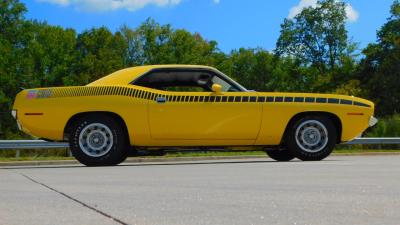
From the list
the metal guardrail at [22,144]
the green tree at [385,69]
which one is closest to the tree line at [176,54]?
the green tree at [385,69]

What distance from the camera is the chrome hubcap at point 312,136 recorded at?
30.3ft

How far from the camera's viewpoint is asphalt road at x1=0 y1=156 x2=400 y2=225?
12.2 feet

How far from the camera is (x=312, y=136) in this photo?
30.4 feet

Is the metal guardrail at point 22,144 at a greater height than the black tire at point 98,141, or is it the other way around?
the black tire at point 98,141

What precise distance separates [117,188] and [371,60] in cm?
4958

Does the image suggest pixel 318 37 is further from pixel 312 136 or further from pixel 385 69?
pixel 312 136

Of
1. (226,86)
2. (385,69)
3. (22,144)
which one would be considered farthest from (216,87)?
(385,69)

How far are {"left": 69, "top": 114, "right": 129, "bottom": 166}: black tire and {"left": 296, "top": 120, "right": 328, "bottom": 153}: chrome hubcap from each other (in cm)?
267

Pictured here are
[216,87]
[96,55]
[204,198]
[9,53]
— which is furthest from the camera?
[96,55]

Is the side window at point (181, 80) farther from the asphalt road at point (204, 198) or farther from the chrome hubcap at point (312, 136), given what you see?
the asphalt road at point (204, 198)

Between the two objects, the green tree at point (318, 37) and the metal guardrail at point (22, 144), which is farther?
the green tree at point (318, 37)

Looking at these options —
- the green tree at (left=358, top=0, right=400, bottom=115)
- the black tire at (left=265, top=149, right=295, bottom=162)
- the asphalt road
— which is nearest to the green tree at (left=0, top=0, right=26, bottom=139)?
the green tree at (left=358, top=0, right=400, bottom=115)

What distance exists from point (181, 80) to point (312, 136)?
2.18 metres

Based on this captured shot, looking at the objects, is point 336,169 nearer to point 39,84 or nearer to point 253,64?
point 39,84
